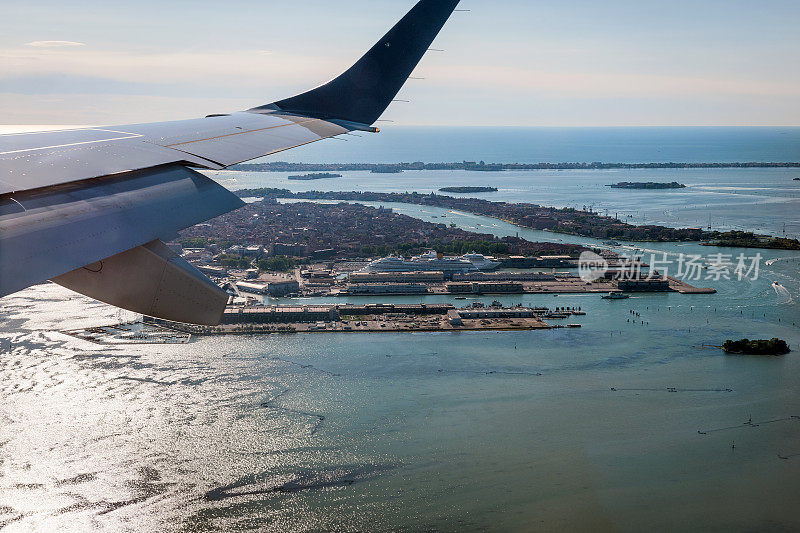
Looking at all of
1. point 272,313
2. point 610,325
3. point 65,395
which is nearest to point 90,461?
point 65,395

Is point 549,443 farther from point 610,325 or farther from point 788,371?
point 610,325

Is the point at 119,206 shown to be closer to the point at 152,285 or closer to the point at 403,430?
the point at 152,285

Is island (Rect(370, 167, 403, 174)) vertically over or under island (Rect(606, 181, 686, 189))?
over

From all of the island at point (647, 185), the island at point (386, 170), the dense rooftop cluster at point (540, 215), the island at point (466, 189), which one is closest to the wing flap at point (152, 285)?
the dense rooftop cluster at point (540, 215)

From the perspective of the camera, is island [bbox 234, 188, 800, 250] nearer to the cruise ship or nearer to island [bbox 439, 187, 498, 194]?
island [bbox 439, 187, 498, 194]

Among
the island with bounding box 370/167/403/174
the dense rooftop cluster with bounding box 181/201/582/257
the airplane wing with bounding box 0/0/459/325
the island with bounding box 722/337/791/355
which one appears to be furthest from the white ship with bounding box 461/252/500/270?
the island with bounding box 370/167/403/174

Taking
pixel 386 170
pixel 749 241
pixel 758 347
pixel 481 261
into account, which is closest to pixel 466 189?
pixel 386 170

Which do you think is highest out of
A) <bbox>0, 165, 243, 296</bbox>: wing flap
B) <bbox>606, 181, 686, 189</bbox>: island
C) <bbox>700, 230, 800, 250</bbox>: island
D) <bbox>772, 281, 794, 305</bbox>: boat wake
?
<bbox>606, 181, 686, 189</bbox>: island
